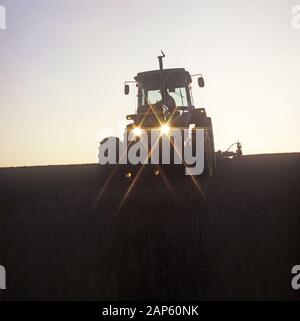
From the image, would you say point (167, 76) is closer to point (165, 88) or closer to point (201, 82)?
point (165, 88)

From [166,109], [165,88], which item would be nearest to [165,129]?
[166,109]

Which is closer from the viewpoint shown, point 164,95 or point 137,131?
point 137,131

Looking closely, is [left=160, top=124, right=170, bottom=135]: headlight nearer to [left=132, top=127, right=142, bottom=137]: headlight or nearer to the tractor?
the tractor

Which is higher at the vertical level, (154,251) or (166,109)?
(166,109)

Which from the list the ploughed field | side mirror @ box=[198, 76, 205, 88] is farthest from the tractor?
the ploughed field

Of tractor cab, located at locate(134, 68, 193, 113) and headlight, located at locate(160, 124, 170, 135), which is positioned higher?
tractor cab, located at locate(134, 68, 193, 113)

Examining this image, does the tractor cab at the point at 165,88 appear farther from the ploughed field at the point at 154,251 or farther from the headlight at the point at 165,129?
the ploughed field at the point at 154,251

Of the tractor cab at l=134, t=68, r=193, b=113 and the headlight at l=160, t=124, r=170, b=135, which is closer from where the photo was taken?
the headlight at l=160, t=124, r=170, b=135

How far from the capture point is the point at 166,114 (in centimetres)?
1064

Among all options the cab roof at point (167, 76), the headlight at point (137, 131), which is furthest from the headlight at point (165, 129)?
the cab roof at point (167, 76)

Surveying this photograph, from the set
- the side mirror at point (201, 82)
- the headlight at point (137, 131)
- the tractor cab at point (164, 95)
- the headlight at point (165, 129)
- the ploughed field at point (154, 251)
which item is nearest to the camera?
the ploughed field at point (154, 251)
